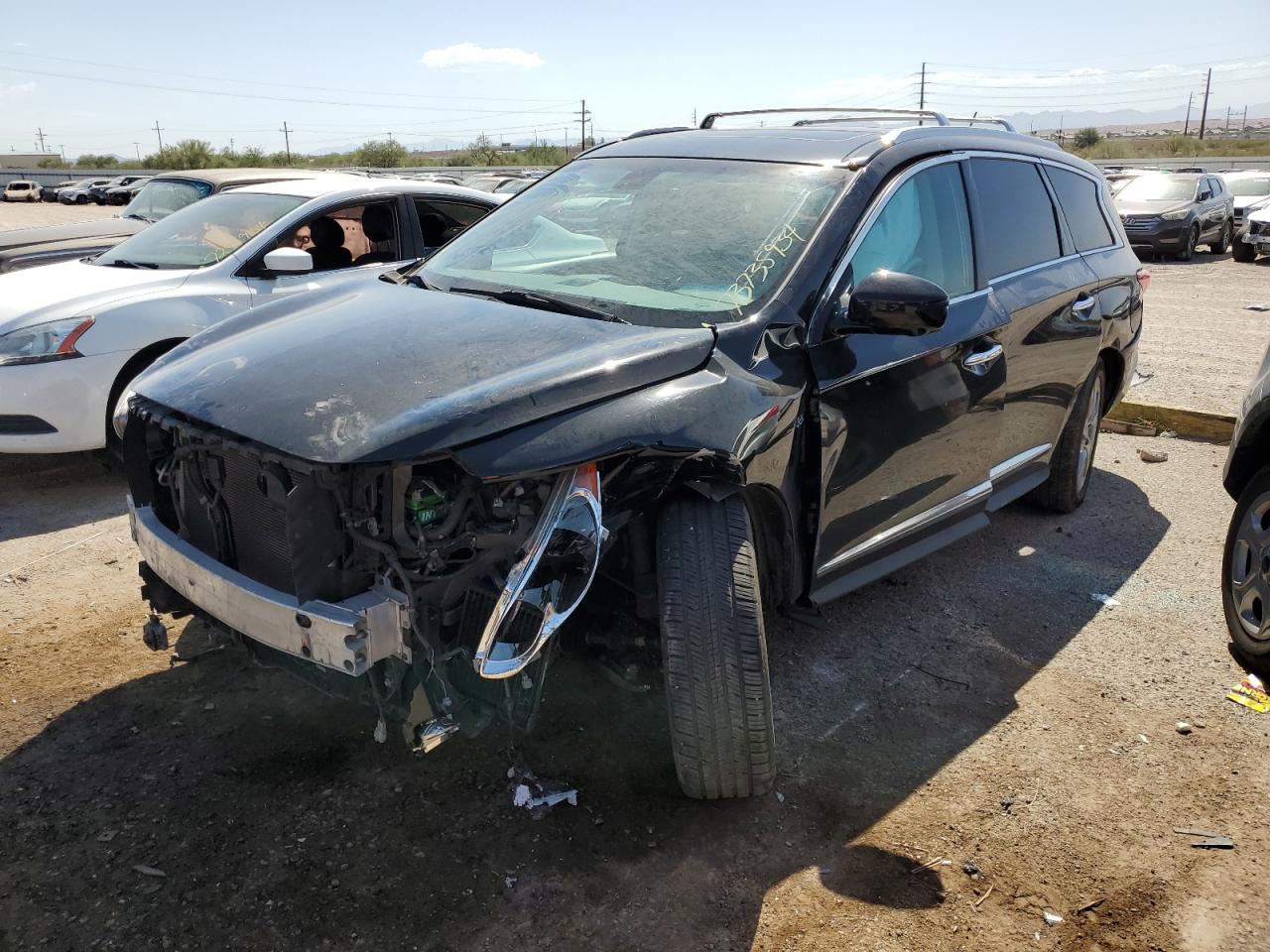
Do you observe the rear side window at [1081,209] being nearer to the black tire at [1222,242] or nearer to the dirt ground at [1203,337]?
the dirt ground at [1203,337]

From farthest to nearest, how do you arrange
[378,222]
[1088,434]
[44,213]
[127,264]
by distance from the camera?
[44,213] < [378,222] < [127,264] < [1088,434]

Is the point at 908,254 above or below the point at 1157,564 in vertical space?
above

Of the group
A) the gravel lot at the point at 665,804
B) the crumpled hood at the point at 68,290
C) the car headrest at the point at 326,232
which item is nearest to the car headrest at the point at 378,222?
the car headrest at the point at 326,232

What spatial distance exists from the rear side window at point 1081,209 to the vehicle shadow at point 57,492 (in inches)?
198

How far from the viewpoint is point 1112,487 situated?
5.98 m

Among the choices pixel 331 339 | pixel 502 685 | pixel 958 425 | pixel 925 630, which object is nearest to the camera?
pixel 502 685

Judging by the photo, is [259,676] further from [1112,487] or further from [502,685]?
[1112,487]

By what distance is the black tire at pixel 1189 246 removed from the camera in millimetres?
18641

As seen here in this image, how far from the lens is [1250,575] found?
3910mm

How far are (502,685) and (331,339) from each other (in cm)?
119

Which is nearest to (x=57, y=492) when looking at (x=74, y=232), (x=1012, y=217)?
(x=74, y=232)

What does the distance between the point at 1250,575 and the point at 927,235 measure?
1811 mm

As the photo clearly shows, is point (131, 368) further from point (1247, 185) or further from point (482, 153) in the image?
point (482, 153)

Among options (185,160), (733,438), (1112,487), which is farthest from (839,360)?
(185,160)
